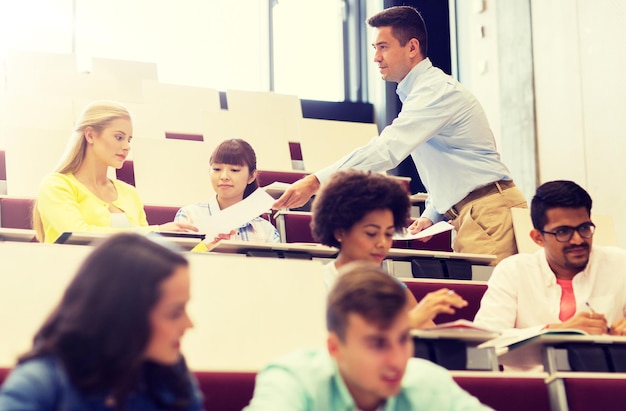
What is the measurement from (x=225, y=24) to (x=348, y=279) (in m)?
2.95

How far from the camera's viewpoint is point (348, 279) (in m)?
0.93

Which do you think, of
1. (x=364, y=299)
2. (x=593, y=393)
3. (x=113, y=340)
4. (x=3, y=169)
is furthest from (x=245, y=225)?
(x=113, y=340)

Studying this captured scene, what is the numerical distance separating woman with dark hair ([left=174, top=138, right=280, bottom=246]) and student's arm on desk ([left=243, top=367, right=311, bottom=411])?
125 cm

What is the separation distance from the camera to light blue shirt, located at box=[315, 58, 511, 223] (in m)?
2.05

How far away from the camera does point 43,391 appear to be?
0.73 metres

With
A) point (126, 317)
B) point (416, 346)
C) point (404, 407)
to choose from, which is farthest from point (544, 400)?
point (126, 317)

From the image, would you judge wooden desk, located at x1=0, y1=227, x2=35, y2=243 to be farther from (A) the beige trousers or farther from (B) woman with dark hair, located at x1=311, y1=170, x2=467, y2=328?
A: (A) the beige trousers

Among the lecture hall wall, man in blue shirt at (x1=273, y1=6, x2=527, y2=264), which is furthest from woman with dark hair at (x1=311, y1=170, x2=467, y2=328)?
the lecture hall wall

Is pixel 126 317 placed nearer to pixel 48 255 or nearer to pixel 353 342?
pixel 353 342

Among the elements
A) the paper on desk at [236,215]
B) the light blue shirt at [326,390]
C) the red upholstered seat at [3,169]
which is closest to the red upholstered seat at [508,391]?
the light blue shirt at [326,390]

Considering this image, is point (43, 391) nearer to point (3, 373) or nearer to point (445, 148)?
point (3, 373)

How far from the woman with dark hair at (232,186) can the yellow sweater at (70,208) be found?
0.21m

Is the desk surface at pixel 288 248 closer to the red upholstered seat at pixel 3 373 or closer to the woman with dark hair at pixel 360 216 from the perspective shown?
the woman with dark hair at pixel 360 216

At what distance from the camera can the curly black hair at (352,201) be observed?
140 centimetres
